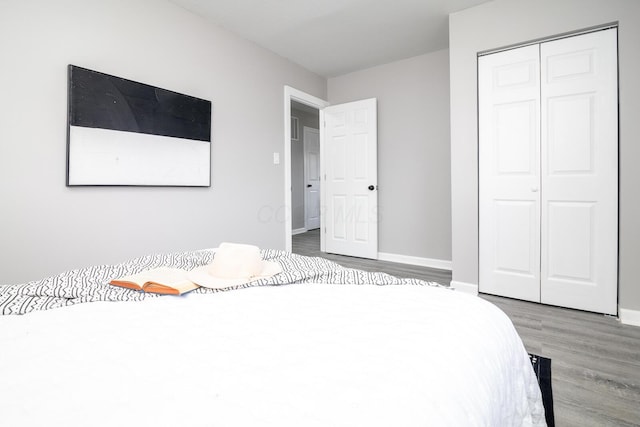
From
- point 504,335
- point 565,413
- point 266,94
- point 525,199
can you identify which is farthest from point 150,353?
point 266,94

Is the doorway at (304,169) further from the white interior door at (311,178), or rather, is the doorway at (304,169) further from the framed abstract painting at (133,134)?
the framed abstract painting at (133,134)

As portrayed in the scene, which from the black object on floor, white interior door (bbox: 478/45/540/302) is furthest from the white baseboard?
the black object on floor

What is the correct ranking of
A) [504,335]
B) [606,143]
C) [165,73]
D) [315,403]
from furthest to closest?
[165,73], [606,143], [504,335], [315,403]

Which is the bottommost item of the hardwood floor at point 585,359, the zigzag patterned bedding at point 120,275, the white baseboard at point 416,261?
the hardwood floor at point 585,359

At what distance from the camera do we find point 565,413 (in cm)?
137

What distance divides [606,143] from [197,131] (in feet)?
10.5

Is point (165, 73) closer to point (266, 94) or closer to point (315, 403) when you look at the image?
point (266, 94)

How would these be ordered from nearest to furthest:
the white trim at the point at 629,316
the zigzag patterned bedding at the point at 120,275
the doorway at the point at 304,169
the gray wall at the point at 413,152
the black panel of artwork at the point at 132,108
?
1. the zigzag patterned bedding at the point at 120,275
2. the black panel of artwork at the point at 132,108
3. the white trim at the point at 629,316
4. the gray wall at the point at 413,152
5. the doorway at the point at 304,169

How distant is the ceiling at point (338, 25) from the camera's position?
2.81 m

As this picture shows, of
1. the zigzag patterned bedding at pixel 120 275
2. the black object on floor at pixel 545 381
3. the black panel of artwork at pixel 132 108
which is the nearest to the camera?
the zigzag patterned bedding at pixel 120 275

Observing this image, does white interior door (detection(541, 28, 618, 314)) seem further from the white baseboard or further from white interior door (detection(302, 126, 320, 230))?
white interior door (detection(302, 126, 320, 230))

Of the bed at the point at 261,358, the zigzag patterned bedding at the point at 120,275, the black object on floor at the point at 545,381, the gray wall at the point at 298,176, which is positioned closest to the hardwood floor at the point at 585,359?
the black object on floor at the point at 545,381

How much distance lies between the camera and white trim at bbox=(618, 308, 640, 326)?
2268 millimetres

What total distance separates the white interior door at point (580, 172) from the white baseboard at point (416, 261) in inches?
49.7
